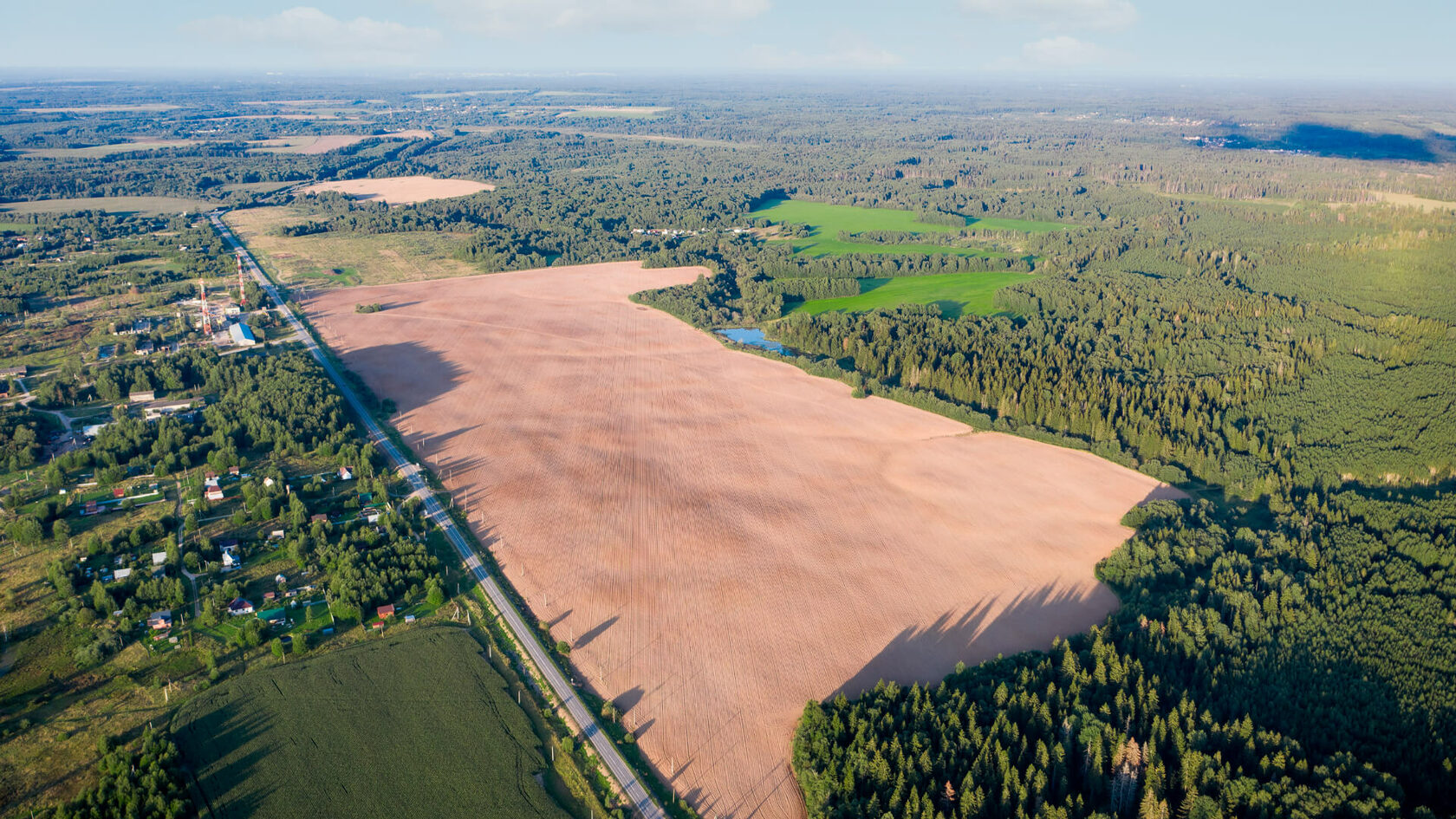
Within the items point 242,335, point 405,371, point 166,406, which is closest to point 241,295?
point 242,335

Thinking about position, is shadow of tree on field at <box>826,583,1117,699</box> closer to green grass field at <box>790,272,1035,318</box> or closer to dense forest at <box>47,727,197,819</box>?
dense forest at <box>47,727,197,819</box>

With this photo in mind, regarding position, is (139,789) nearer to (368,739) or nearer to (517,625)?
(368,739)

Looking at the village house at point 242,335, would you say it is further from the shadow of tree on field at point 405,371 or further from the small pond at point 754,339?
the small pond at point 754,339

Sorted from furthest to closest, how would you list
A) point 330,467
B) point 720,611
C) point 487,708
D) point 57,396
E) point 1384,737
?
point 57,396, point 330,467, point 720,611, point 487,708, point 1384,737

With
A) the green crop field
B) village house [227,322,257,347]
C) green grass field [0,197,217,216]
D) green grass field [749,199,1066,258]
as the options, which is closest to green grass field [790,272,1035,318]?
green grass field [749,199,1066,258]

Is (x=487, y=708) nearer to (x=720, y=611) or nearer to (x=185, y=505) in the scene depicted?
(x=720, y=611)

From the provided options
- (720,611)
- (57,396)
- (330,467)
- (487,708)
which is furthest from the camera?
(57,396)

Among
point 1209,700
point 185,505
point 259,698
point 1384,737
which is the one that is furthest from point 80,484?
point 1384,737
